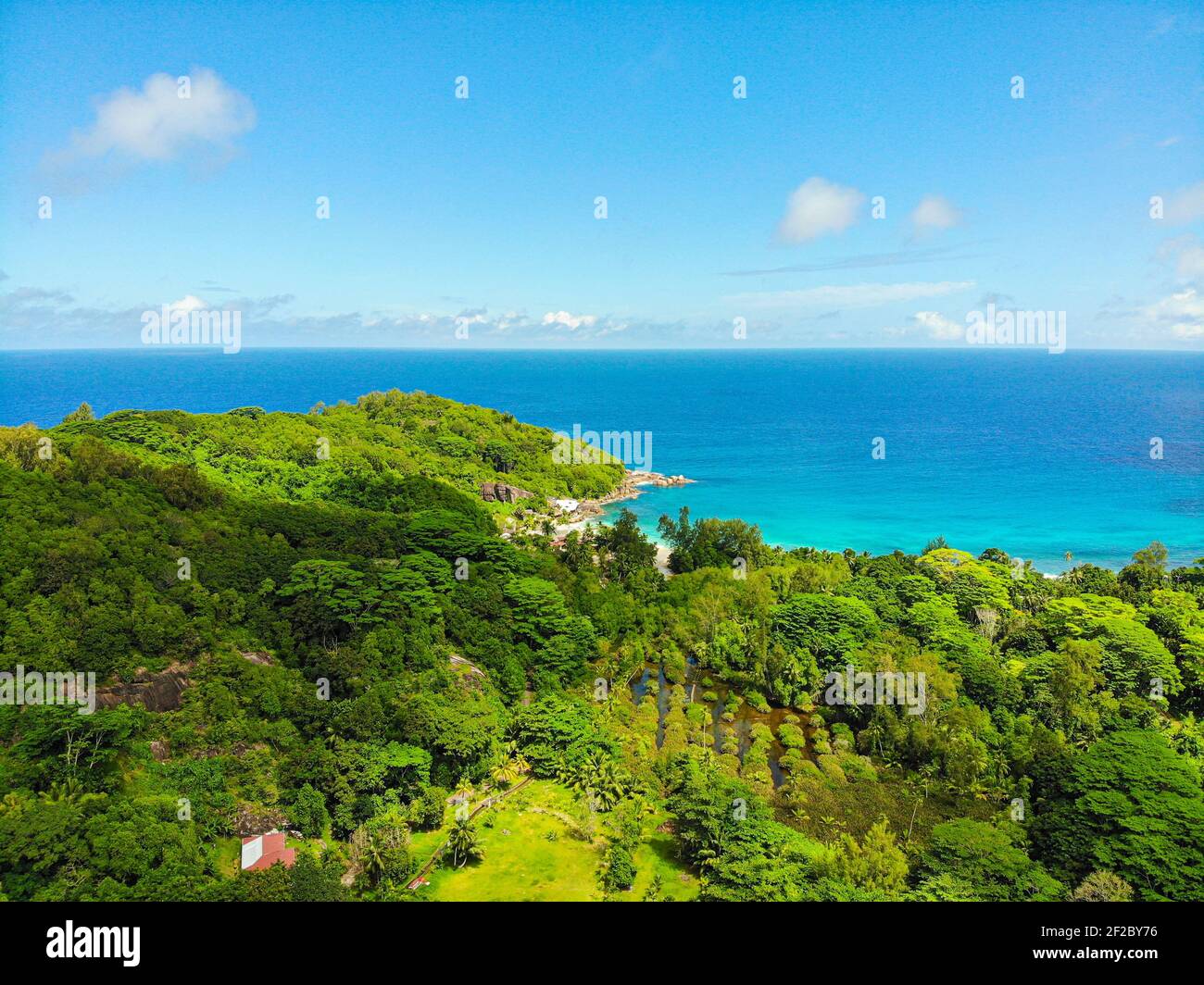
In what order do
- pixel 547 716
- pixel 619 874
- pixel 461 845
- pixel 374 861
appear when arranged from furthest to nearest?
pixel 547 716
pixel 461 845
pixel 619 874
pixel 374 861

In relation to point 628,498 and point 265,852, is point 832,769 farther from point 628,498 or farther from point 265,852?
point 628,498

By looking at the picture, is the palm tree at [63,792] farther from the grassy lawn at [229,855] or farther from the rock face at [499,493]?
the rock face at [499,493]

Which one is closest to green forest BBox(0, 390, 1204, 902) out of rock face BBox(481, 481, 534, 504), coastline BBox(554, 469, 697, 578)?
coastline BBox(554, 469, 697, 578)

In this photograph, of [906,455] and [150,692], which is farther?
[906,455]

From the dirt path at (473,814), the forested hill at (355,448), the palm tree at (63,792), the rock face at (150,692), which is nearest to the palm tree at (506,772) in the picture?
the dirt path at (473,814)

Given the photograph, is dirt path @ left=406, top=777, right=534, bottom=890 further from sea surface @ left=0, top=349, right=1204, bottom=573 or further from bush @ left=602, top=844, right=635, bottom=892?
sea surface @ left=0, top=349, right=1204, bottom=573

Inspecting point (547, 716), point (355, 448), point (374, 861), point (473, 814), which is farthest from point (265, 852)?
point (355, 448)
